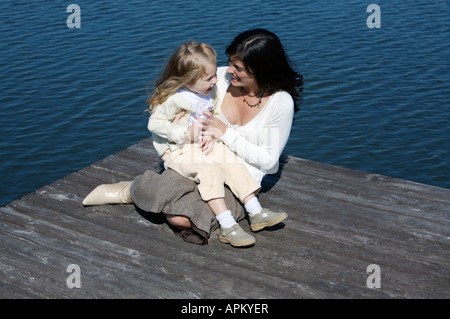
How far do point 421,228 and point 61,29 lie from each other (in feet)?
33.7

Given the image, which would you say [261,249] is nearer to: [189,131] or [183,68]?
[189,131]

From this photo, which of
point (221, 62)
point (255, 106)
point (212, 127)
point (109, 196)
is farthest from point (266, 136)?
point (221, 62)

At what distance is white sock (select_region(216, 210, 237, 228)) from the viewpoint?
436 cm

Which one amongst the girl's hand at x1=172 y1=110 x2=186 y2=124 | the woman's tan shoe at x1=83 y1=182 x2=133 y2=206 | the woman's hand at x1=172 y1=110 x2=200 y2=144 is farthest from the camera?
the woman's tan shoe at x1=83 y1=182 x2=133 y2=206

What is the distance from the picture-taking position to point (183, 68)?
14.4ft

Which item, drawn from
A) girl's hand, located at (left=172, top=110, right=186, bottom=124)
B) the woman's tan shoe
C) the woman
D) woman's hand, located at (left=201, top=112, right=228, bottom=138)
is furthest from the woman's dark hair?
the woman's tan shoe

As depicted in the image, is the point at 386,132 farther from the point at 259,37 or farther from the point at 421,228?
the point at 259,37

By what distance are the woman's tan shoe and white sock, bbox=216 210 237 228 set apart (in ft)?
3.09

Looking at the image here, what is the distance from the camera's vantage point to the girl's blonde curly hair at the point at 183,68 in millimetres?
4355

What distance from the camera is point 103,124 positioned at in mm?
9680

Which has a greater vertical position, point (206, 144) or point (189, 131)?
point (189, 131)

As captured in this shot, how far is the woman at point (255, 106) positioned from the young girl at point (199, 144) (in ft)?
0.36

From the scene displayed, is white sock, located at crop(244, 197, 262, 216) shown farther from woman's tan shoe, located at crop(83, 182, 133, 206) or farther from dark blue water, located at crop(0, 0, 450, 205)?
dark blue water, located at crop(0, 0, 450, 205)

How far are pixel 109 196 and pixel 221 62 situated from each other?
6508 mm
